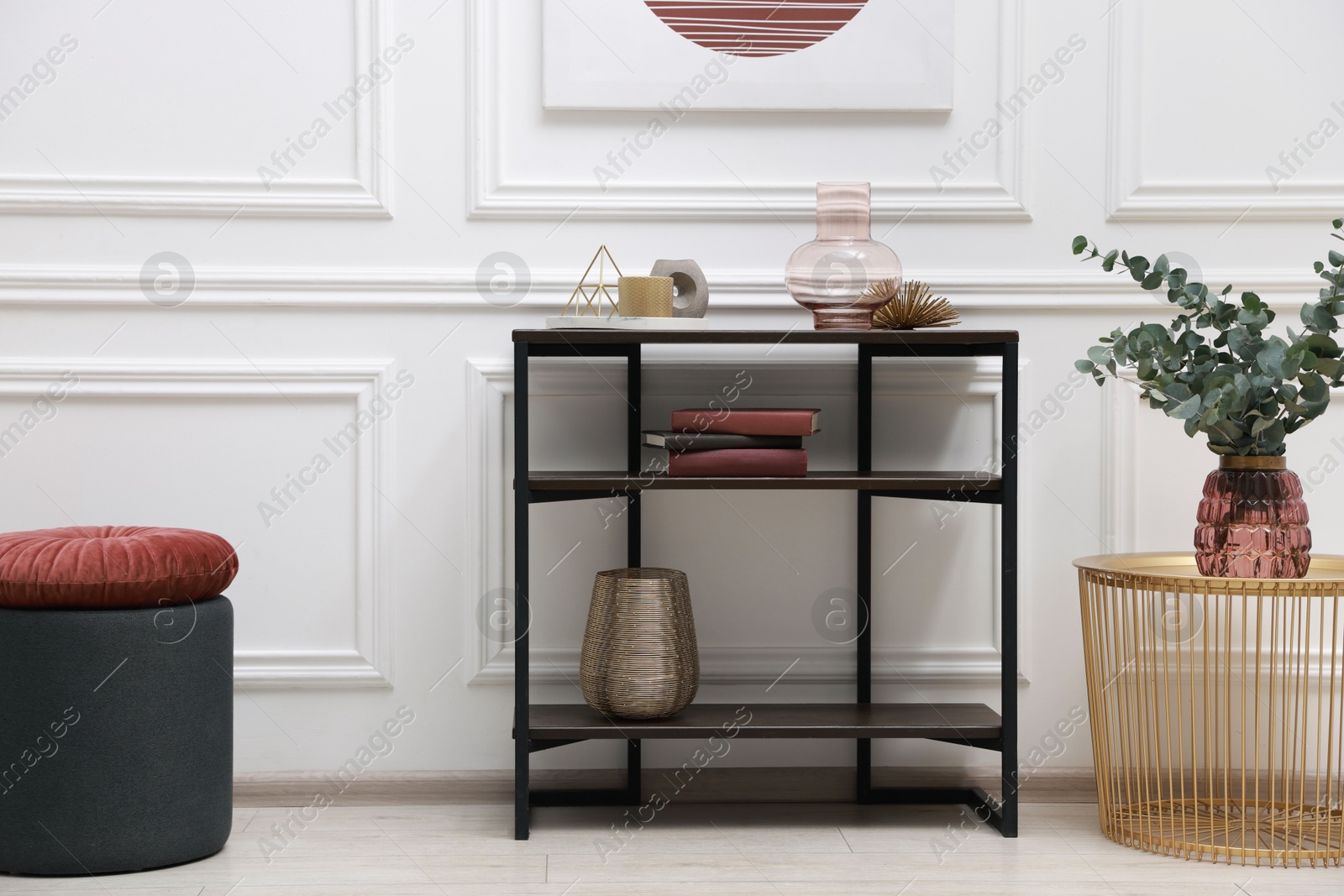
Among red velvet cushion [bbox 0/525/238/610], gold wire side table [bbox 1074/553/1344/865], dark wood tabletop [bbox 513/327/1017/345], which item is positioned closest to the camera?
red velvet cushion [bbox 0/525/238/610]

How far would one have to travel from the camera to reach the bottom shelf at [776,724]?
1.74 meters

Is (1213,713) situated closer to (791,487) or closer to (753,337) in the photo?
(791,487)

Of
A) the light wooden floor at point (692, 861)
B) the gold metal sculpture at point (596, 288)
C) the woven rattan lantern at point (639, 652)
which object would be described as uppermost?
the gold metal sculpture at point (596, 288)

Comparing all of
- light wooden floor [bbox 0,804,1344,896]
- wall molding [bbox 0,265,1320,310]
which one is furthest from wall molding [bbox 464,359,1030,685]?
light wooden floor [bbox 0,804,1344,896]

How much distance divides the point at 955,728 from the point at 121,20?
6.29 ft

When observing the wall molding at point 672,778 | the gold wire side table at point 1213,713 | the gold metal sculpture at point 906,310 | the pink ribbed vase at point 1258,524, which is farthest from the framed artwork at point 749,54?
the wall molding at point 672,778

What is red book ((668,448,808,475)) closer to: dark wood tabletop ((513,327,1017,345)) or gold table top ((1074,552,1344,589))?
dark wood tabletop ((513,327,1017,345))

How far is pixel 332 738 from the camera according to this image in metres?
1.99

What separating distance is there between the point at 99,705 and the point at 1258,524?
1744 millimetres

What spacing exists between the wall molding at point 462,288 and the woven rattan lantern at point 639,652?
0.55 m

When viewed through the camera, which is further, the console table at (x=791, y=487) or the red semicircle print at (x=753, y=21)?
the red semicircle print at (x=753, y=21)

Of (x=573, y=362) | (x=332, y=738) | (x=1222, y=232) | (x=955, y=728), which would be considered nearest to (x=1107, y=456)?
(x=1222, y=232)

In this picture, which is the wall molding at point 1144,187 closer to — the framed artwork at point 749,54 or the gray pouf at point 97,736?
the framed artwork at point 749,54

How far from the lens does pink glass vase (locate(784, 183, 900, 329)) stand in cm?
182
